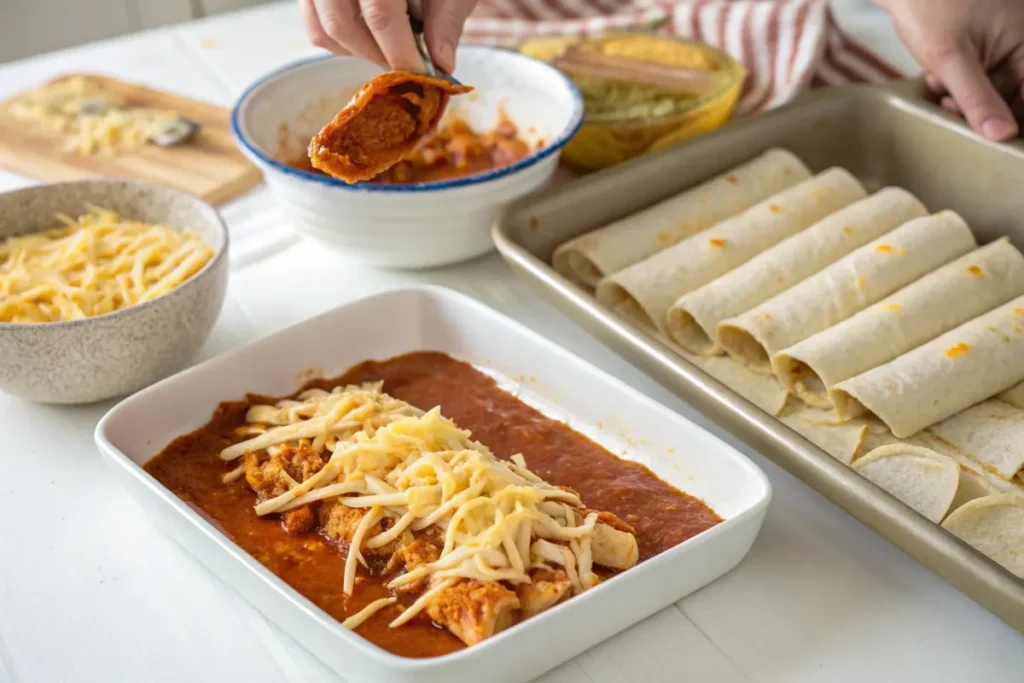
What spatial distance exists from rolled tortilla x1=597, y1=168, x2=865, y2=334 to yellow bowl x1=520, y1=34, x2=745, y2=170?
1.13 feet

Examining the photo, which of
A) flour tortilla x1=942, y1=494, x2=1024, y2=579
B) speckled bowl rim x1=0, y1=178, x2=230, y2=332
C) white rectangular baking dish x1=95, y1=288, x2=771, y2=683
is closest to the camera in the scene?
white rectangular baking dish x1=95, y1=288, x2=771, y2=683

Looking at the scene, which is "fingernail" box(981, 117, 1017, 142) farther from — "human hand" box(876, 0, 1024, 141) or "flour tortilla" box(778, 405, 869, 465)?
"flour tortilla" box(778, 405, 869, 465)

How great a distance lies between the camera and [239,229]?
2680 mm

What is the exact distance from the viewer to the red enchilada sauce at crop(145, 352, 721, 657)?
1516 mm

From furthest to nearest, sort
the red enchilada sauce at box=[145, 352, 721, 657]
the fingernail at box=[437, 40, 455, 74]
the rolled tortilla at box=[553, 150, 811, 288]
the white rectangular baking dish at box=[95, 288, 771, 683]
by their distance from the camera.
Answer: the rolled tortilla at box=[553, 150, 811, 288] → the fingernail at box=[437, 40, 455, 74] → the red enchilada sauce at box=[145, 352, 721, 657] → the white rectangular baking dish at box=[95, 288, 771, 683]

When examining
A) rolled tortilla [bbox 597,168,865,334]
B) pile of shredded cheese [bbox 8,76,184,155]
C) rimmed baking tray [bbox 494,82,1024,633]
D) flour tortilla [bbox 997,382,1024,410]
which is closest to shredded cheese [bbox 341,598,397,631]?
rimmed baking tray [bbox 494,82,1024,633]

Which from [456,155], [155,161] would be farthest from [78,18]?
[456,155]

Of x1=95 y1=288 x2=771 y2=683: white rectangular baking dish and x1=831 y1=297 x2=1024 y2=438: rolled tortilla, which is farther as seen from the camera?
x1=831 y1=297 x2=1024 y2=438: rolled tortilla

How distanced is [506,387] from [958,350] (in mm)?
842

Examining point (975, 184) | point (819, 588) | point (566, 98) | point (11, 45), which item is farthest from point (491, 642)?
point (11, 45)

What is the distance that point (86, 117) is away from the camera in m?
3.06

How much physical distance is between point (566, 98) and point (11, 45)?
12.0 feet

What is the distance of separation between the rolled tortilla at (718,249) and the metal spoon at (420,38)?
56cm

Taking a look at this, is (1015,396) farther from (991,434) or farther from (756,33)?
(756,33)
